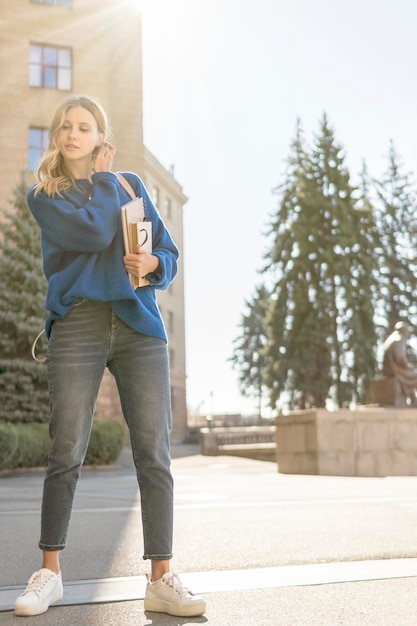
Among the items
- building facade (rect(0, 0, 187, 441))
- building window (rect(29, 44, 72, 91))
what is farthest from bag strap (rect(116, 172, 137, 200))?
building window (rect(29, 44, 72, 91))

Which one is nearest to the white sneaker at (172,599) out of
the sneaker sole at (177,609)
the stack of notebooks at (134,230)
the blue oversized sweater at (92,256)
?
the sneaker sole at (177,609)

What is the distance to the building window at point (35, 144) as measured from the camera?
89.9 feet

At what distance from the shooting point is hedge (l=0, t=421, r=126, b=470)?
15328 mm

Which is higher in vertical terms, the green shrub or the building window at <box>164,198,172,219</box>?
the building window at <box>164,198,172,219</box>

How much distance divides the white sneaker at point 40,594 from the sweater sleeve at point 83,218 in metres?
1.13

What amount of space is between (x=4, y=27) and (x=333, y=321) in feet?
56.4

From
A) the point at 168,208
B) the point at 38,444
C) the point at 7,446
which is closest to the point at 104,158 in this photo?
Answer: the point at 7,446

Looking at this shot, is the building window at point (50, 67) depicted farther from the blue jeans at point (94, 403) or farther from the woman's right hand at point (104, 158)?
the blue jeans at point (94, 403)

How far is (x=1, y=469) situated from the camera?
15.4 metres

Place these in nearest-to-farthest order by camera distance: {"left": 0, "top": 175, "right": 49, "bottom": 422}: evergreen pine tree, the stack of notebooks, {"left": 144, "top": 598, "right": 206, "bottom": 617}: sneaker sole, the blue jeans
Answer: {"left": 144, "top": 598, "right": 206, "bottom": 617}: sneaker sole, the blue jeans, the stack of notebooks, {"left": 0, "top": 175, "right": 49, "bottom": 422}: evergreen pine tree

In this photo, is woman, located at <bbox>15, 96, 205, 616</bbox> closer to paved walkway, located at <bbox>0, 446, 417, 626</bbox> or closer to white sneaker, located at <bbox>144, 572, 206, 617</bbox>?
white sneaker, located at <bbox>144, 572, 206, 617</bbox>

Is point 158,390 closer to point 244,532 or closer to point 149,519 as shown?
point 149,519

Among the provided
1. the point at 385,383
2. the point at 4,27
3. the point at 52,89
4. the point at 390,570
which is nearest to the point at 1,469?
the point at 385,383

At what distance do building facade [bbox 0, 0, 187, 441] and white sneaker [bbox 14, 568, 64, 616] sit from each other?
22.9 m
